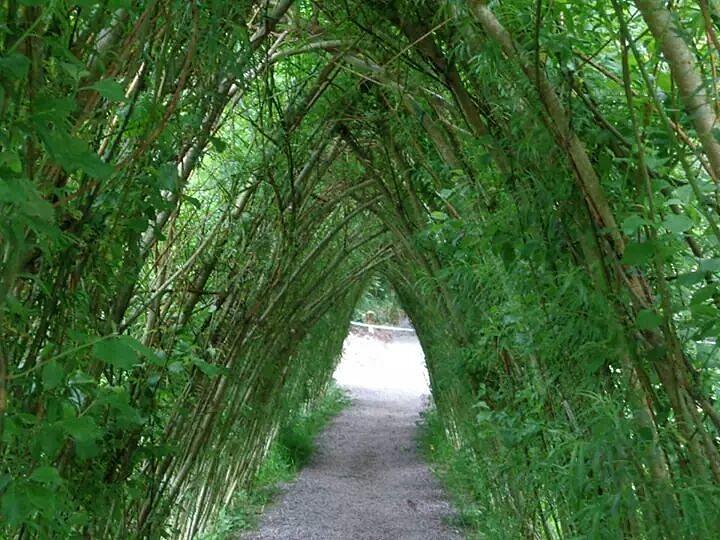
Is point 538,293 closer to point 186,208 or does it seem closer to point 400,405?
point 186,208

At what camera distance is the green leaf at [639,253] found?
1.41 meters

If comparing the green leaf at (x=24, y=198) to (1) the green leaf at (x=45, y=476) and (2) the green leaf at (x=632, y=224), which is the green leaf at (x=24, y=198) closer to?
(1) the green leaf at (x=45, y=476)

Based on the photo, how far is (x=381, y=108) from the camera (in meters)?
4.00

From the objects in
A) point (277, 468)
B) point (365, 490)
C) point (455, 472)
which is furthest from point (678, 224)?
point (277, 468)

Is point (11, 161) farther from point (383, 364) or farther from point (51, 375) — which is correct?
point (383, 364)

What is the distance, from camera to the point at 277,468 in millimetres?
8766

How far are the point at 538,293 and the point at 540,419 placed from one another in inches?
30.7

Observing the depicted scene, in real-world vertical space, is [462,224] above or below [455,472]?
above

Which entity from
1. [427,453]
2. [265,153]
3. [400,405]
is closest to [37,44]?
[265,153]

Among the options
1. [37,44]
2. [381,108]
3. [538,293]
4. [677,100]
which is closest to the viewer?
[37,44]

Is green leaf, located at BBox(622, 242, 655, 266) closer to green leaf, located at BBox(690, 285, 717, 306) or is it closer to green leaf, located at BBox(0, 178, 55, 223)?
green leaf, located at BBox(690, 285, 717, 306)

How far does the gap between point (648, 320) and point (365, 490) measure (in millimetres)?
7215

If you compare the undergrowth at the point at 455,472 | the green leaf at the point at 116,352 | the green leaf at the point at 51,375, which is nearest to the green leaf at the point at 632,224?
the green leaf at the point at 116,352

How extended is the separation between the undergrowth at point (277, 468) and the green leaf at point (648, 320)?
4.53 m
